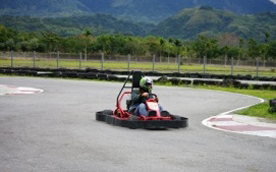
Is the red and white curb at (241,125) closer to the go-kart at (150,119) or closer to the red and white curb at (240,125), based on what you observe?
the red and white curb at (240,125)

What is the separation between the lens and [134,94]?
431 inches

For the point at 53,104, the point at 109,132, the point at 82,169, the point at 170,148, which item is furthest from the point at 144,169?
the point at 53,104

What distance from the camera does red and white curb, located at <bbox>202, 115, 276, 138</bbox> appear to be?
1002 centimetres

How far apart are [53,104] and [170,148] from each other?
742 centimetres

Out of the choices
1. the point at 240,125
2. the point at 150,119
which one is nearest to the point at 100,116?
the point at 150,119

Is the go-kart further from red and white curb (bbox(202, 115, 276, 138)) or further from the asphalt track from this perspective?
red and white curb (bbox(202, 115, 276, 138))

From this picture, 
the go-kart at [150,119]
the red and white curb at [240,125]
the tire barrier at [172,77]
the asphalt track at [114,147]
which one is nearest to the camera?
the asphalt track at [114,147]

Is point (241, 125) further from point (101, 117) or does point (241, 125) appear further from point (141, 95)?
point (101, 117)

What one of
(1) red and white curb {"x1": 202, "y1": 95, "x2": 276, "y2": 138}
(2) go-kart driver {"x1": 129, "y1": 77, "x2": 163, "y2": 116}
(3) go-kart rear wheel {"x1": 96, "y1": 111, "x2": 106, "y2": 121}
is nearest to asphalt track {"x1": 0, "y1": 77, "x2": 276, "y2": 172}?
(3) go-kart rear wheel {"x1": 96, "y1": 111, "x2": 106, "y2": 121}

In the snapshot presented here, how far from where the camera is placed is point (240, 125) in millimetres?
10984

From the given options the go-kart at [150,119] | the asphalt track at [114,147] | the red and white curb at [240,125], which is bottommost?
the red and white curb at [240,125]

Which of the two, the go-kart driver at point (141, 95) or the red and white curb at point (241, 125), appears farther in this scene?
the go-kart driver at point (141, 95)

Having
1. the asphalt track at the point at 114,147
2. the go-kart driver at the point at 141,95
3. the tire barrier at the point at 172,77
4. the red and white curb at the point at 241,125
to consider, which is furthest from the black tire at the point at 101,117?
the tire barrier at the point at 172,77

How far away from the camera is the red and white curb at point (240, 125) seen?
10.0 m
